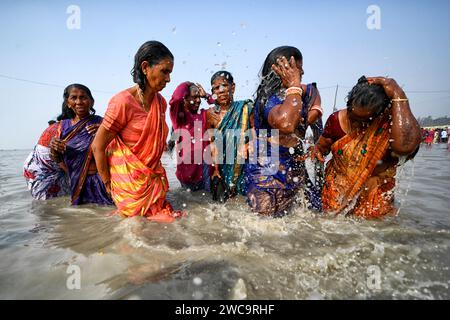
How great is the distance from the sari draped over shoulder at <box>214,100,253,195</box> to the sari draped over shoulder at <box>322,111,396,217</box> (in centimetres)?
124

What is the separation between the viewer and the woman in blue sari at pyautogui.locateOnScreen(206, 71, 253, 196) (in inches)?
152

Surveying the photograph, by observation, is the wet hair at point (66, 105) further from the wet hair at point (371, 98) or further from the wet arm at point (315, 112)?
the wet hair at point (371, 98)

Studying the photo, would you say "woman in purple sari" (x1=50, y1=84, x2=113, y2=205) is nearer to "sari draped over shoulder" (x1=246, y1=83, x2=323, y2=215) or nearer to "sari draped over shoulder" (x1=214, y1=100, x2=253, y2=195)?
"sari draped over shoulder" (x1=214, y1=100, x2=253, y2=195)

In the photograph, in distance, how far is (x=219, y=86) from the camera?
13.0 ft

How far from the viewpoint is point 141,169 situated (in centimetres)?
285

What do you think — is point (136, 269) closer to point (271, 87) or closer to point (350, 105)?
point (271, 87)

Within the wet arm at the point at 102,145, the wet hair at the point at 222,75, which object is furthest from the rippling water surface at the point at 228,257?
the wet hair at the point at 222,75

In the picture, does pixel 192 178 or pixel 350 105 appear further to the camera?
pixel 192 178

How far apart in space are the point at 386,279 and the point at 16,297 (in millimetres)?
2343

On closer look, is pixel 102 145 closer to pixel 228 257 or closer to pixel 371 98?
pixel 228 257

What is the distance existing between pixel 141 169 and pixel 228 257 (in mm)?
1314

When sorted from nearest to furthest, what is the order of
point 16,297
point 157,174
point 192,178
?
point 16,297, point 157,174, point 192,178

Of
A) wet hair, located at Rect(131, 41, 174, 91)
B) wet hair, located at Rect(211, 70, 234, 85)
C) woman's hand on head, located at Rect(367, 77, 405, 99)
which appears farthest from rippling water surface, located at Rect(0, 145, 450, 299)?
wet hair, located at Rect(211, 70, 234, 85)
